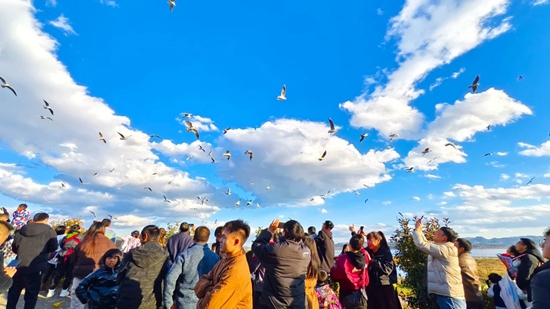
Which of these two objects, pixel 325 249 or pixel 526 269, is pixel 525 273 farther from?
pixel 325 249

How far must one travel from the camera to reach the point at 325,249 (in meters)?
5.60

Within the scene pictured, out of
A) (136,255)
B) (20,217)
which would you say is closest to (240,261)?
(136,255)

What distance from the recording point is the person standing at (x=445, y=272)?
4.76 metres

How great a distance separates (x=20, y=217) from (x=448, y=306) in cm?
1140

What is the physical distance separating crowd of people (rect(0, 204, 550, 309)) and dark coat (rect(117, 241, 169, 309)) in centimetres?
1

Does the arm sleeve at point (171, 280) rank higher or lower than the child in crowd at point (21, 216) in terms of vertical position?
lower

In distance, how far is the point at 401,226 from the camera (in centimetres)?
711

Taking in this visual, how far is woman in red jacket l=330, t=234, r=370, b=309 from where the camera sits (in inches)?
206

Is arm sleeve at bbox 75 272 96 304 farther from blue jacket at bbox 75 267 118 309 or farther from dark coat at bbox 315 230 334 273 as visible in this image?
dark coat at bbox 315 230 334 273

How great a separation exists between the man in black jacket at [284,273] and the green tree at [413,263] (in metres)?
3.44

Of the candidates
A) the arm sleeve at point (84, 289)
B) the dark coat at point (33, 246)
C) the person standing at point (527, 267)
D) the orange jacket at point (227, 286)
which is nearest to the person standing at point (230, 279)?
the orange jacket at point (227, 286)

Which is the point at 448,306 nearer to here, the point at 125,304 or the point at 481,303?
the point at 481,303

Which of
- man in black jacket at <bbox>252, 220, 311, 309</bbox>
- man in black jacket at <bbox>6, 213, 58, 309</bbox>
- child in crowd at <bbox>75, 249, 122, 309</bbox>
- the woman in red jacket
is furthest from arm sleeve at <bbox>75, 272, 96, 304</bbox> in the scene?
the woman in red jacket

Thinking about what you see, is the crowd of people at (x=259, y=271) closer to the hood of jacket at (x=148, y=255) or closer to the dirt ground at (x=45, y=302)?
the hood of jacket at (x=148, y=255)
